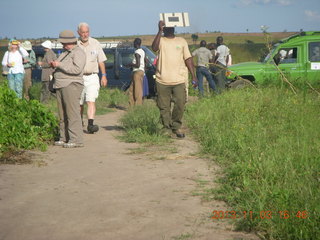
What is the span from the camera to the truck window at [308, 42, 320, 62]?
53.9 feet

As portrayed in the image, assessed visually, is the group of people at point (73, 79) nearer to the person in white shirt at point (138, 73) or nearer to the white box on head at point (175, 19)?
the white box on head at point (175, 19)

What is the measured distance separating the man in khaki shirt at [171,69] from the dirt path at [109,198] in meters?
1.32

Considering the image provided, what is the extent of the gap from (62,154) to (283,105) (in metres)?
4.94

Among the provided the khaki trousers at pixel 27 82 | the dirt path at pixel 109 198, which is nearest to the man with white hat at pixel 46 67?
the khaki trousers at pixel 27 82

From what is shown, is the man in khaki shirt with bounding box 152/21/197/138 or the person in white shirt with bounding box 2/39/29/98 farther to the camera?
the person in white shirt with bounding box 2/39/29/98

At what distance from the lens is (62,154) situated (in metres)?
8.62

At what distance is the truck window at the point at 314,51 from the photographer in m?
16.4

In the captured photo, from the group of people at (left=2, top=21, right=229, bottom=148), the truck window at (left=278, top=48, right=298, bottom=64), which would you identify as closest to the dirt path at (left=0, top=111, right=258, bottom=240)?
the group of people at (left=2, top=21, right=229, bottom=148)

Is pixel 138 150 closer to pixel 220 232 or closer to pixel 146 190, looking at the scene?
pixel 146 190

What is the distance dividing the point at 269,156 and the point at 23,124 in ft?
13.2

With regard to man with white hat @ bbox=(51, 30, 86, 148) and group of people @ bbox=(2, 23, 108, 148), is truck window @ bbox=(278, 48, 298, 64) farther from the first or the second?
man with white hat @ bbox=(51, 30, 86, 148)

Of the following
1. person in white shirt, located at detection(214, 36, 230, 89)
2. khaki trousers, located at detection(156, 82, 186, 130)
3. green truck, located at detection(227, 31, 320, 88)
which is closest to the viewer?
Answer: khaki trousers, located at detection(156, 82, 186, 130)
